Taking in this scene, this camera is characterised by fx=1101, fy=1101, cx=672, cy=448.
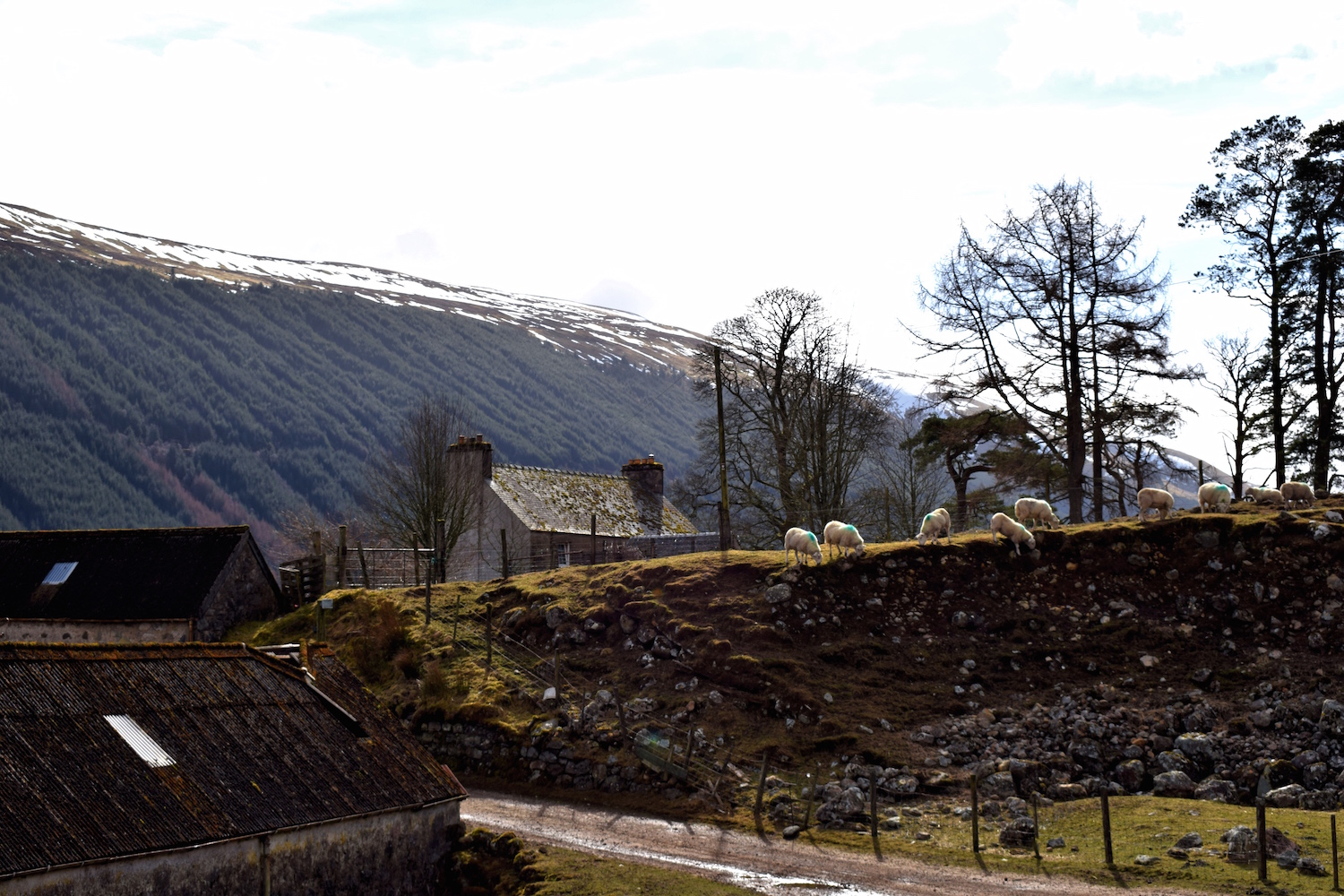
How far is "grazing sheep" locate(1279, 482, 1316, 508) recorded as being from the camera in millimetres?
34875

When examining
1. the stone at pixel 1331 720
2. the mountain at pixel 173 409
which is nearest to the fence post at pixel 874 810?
the stone at pixel 1331 720

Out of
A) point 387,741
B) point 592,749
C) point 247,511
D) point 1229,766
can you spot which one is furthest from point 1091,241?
point 247,511

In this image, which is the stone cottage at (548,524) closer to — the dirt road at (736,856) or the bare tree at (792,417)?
the bare tree at (792,417)

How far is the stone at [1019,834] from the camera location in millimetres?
21891

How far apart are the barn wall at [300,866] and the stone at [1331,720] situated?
19.6m

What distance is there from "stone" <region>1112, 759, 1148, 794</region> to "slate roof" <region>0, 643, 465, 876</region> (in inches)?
587

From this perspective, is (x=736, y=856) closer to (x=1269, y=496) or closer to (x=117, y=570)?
(x=1269, y=496)

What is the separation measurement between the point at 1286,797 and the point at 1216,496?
14.1m

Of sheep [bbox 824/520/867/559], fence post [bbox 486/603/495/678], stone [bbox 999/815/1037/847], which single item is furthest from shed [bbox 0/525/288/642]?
stone [bbox 999/815/1037/847]

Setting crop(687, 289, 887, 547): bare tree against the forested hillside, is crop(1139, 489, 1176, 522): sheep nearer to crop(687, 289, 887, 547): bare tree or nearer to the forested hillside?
crop(687, 289, 887, 547): bare tree

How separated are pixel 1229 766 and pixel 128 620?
33.7 meters

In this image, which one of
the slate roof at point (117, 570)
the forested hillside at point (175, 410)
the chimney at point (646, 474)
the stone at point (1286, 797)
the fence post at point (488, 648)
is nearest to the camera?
the stone at point (1286, 797)

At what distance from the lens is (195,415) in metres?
152

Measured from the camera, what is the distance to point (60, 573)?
39500 millimetres
